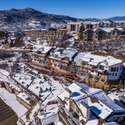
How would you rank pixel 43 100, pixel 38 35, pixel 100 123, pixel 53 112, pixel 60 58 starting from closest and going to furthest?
pixel 100 123, pixel 53 112, pixel 43 100, pixel 60 58, pixel 38 35

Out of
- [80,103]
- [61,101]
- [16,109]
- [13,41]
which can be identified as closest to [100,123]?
[80,103]

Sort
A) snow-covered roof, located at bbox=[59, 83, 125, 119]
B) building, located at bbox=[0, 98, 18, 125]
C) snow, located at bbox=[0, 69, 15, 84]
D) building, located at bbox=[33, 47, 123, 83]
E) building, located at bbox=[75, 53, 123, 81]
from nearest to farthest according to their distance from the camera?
snow-covered roof, located at bbox=[59, 83, 125, 119] → building, located at bbox=[0, 98, 18, 125] → building, located at bbox=[75, 53, 123, 81] → building, located at bbox=[33, 47, 123, 83] → snow, located at bbox=[0, 69, 15, 84]

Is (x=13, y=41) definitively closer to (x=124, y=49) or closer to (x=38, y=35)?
(x=38, y=35)

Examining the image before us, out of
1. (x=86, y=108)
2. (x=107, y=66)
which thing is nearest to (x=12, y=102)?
(x=107, y=66)

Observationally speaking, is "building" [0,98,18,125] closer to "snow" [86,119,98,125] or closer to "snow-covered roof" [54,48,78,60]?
"snow" [86,119,98,125]

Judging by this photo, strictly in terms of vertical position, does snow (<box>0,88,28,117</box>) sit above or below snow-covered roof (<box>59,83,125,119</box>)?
below

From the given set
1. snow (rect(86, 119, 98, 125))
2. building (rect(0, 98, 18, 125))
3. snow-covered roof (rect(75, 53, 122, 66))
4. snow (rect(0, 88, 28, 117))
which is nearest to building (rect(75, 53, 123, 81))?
snow-covered roof (rect(75, 53, 122, 66))

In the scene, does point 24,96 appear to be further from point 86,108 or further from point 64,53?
point 64,53
